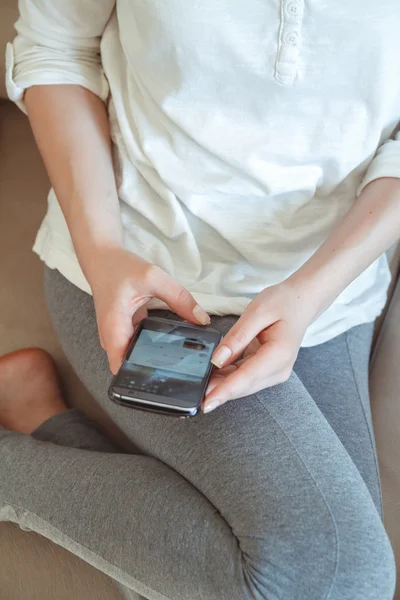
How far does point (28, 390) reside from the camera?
2.98 feet

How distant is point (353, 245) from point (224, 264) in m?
0.16

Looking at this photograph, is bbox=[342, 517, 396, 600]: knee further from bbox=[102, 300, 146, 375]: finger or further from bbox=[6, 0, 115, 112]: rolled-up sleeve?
bbox=[6, 0, 115, 112]: rolled-up sleeve

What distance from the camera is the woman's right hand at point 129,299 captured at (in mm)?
625

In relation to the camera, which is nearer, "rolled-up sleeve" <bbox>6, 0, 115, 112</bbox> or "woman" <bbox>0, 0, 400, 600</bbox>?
"woman" <bbox>0, 0, 400, 600</bbox>

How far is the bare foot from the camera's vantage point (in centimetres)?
90

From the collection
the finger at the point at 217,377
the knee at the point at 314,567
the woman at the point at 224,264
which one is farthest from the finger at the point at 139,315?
the knee at the point at 314,567

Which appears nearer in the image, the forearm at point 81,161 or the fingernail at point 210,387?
the fingernail at point 210,387

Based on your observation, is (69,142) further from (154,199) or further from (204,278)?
(204,278)

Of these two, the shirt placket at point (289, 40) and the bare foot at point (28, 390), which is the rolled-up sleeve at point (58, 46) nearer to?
the shirt placket at point (289, 40)

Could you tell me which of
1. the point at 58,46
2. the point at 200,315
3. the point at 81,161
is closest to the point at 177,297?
the point at 200,315

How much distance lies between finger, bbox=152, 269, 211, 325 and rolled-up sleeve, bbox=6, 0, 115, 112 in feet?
1.00

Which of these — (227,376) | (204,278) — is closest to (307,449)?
(227,376)

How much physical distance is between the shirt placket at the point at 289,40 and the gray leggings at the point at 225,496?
0.28 m

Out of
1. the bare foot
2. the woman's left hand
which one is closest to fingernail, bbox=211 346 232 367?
the woman's left hand
